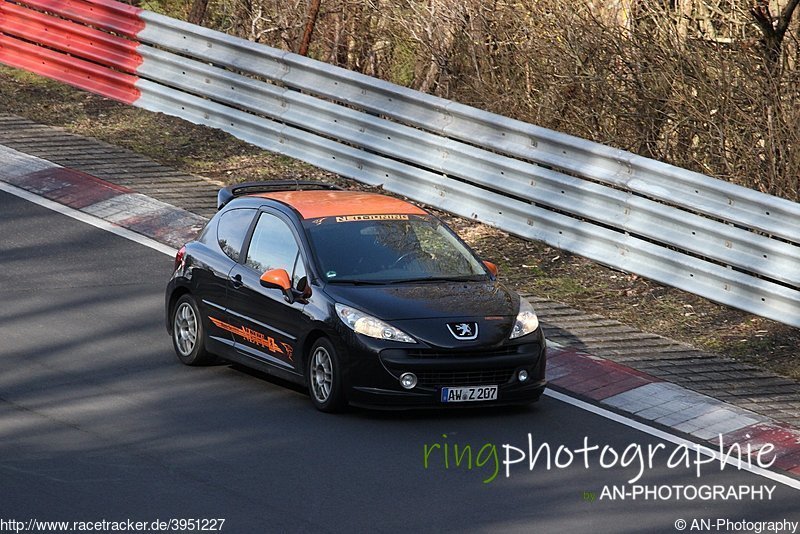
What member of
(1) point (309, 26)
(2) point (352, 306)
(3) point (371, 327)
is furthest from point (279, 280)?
(1) point (309, 26)

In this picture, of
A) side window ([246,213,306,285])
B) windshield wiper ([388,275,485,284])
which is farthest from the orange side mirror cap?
windshield wiper ([388,275,485,284])

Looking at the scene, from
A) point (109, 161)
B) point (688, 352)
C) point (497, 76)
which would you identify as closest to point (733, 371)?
point (688, 352)

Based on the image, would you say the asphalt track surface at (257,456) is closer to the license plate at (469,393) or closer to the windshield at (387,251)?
the license plate at (469,393)

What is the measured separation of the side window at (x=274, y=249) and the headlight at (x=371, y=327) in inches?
30.8

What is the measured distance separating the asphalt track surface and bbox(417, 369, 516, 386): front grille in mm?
294

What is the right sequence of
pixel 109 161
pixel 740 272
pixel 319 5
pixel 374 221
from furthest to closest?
pixel 319 5 < pixel 109 161 < pixel 740 272 < pixel 374 221

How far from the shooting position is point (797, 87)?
1484 cm

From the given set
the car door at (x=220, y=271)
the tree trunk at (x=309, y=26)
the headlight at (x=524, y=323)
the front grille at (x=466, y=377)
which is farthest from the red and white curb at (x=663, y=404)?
the tree trunk at (x=309, y=26)

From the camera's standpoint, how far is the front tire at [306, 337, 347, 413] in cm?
1044

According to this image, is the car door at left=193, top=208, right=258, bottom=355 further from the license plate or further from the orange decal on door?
the license plate

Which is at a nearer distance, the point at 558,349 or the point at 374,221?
the point at 374,221

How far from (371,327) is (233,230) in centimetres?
209

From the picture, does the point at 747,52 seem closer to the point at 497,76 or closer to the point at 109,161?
the point at 497,76

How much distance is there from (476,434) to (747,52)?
7.10 meters
